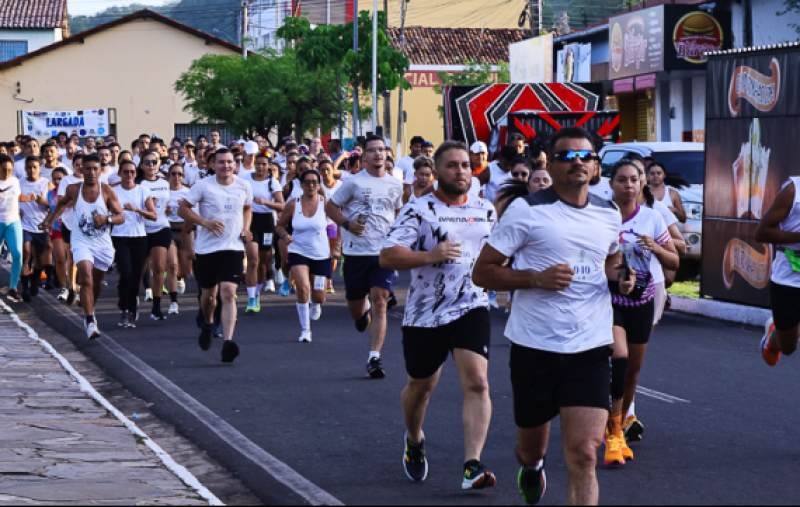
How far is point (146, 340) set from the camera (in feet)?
41.7

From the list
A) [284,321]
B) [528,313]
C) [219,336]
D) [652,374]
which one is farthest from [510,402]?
[284,321]

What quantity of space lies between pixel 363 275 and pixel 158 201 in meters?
5.06

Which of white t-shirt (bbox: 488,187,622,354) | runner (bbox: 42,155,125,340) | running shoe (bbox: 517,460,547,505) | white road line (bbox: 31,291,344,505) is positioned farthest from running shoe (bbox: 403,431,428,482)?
runner (bbox: 42,155,125,340)

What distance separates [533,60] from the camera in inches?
1694

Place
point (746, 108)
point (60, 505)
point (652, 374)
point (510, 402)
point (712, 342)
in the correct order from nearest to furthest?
point (60, 505)
point (510, 402)
point (652, 374)
point (712, 342)
point (746, 108)

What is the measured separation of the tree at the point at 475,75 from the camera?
66188 millimetres

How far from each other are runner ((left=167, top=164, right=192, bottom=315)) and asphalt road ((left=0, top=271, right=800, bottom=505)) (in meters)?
1.40

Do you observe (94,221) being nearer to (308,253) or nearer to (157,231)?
(157,231)

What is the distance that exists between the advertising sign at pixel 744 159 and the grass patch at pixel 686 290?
0.90 meters

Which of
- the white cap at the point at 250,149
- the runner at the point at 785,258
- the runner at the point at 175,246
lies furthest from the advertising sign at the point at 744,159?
the white cap at the point at 250,149

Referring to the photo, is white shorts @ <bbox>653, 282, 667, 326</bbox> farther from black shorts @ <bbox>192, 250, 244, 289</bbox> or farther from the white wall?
the white wall

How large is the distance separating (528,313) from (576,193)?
56cm

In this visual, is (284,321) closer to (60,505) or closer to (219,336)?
(219,336)

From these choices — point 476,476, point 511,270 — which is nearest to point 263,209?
point 476,476
